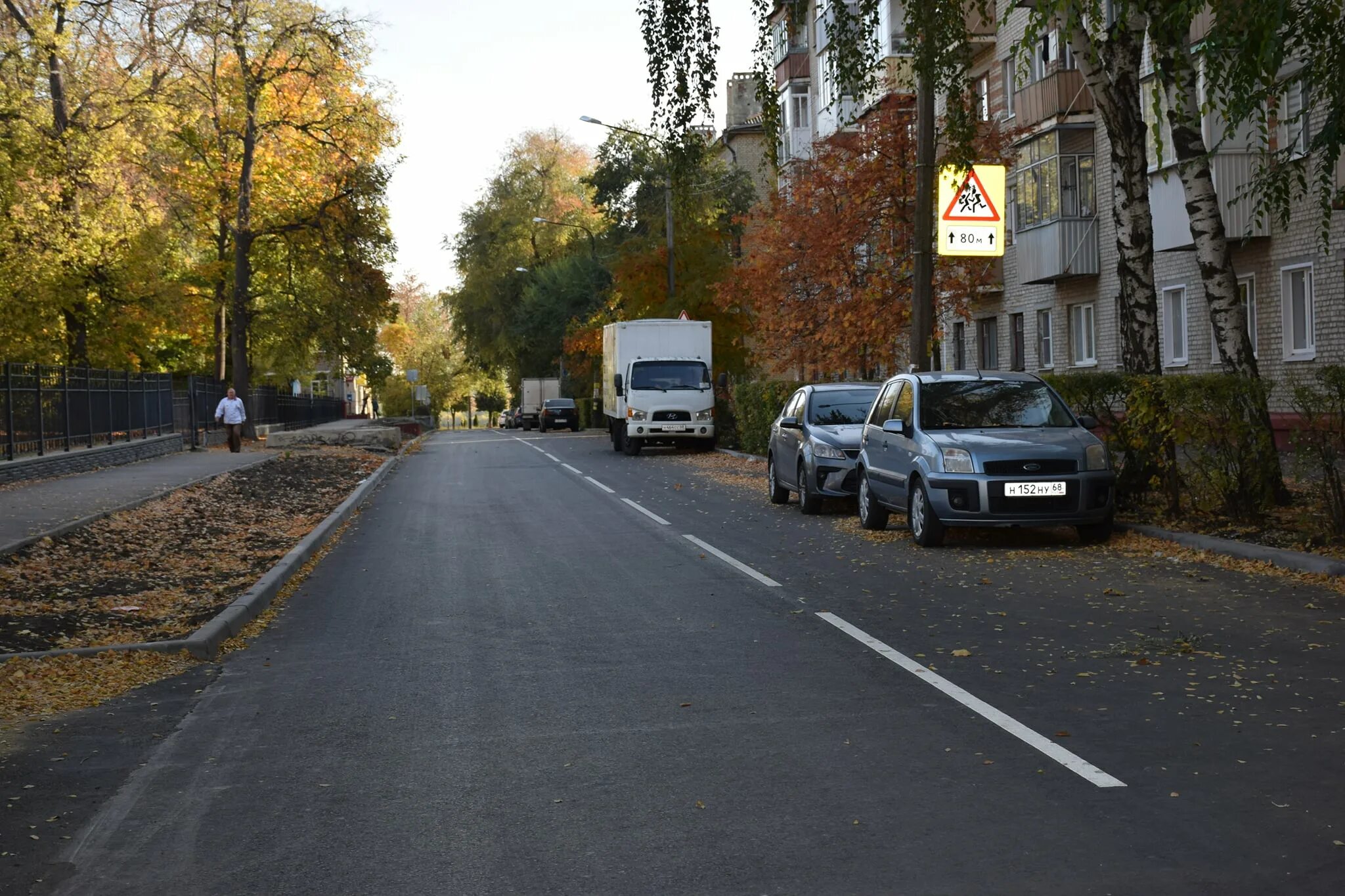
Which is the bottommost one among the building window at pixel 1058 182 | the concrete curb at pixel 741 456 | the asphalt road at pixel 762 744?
the asphalt road at pixel 762 744

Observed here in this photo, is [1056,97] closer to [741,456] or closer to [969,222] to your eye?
[741,456]

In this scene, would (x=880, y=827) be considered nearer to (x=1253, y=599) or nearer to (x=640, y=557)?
(x=1253, y=599)

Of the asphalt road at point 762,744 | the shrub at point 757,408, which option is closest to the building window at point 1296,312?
the shrub at point 757,408

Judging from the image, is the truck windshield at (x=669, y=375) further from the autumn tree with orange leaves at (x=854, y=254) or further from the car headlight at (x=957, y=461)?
the car headlight at (x=957, y=461)

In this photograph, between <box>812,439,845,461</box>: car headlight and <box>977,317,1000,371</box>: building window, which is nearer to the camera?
<box>812,439,845,461</box>: car headlight

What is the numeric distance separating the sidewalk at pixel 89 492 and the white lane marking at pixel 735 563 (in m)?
6.63

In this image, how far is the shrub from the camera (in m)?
31.2

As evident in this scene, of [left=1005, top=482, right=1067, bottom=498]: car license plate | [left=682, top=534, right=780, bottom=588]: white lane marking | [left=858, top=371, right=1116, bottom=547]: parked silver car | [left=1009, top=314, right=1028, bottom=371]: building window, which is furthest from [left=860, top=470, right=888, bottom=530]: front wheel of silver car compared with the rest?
[left=1009, top=314, right=1028, bottom=371]: building window

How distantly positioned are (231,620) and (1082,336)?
29393 mm

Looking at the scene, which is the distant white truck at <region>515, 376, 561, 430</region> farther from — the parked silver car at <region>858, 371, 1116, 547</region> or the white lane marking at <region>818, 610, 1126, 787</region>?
the white lane marking at <region>818, 610, 1126, 787</region>

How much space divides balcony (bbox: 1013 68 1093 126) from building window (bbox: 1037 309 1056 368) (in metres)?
5.40

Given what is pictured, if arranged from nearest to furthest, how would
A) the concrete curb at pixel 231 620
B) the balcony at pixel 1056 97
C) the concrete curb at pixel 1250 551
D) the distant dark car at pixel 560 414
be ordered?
the concrete curb at pixel 231 620 < the concrete curb at pixel 1250 551 < the balcony at pixel 1056 97 < the distant dark car at pixel 560 414

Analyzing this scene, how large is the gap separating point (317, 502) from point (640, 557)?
10068mm

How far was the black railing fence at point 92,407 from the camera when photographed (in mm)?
26594
